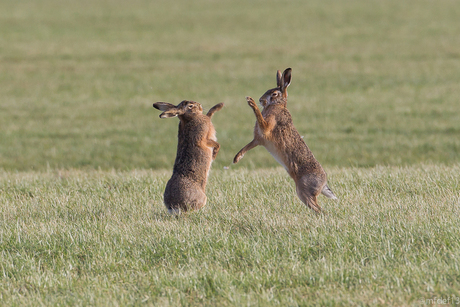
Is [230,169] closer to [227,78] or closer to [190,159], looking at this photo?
[190,159]

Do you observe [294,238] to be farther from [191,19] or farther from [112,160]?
[191,19]

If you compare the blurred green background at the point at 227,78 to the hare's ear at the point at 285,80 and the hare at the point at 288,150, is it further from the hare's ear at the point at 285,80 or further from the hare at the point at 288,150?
the hare at the point at 288,150

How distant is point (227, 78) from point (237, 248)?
68.9 feet

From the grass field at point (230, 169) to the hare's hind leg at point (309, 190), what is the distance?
133 mm

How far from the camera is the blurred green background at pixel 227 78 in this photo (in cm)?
1441

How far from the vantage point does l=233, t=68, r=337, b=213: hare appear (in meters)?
6.01

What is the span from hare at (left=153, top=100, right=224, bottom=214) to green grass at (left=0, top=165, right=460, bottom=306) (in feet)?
0.73

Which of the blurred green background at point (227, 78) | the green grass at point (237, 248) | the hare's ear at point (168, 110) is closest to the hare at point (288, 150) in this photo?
the green grass at point (237, 248)

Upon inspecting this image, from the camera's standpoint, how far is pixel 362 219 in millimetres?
5762

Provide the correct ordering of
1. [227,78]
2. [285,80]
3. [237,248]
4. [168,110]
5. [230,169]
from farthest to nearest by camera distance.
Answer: [227,78] < [230,169] < [285,80] < [168,110] < [237,248]

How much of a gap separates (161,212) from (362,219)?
221 cm

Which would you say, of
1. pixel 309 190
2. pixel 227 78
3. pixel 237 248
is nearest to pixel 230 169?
pixel 309 190

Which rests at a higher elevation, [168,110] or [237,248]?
[168,110]

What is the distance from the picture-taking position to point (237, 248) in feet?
16.9
